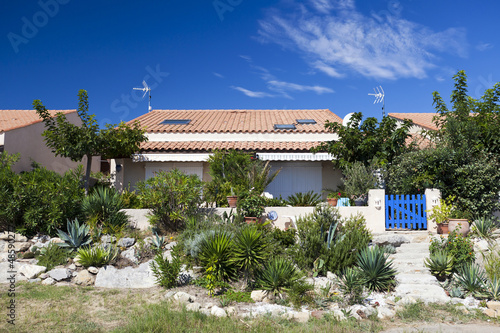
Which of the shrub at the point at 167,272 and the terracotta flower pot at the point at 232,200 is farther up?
the terracotta flower pot at the point at 232,200

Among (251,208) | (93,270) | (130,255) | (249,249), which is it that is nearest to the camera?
(249,249)

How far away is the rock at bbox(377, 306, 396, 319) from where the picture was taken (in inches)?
372

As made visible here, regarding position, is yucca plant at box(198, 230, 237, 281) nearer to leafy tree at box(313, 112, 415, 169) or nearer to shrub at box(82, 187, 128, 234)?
shrub at box(82, 187, 128, 234)

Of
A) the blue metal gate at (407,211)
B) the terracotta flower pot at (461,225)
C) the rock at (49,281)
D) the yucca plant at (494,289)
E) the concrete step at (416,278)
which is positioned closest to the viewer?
the yucca plant at (494,289)

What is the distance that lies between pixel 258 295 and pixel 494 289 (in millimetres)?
6798

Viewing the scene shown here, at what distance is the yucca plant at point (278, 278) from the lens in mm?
10531

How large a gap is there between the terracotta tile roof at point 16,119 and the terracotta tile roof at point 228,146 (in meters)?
7.02

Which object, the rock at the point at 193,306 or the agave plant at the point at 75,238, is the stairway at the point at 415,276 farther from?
the agave plant at the point at 75,238

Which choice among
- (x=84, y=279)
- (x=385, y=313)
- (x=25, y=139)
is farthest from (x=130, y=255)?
(x=25, y=139)

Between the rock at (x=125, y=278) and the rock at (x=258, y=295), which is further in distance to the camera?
the rock at (x=125, y=278)

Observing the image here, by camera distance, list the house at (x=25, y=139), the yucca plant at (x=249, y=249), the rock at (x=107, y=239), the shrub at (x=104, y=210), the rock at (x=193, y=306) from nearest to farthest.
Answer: the rock at (x=193, y=306), the yucca plant at (x=249, y=249), the rock at (x=107, y=239), the shrub at (x=104, y=210), the house at (x=25, y=139)

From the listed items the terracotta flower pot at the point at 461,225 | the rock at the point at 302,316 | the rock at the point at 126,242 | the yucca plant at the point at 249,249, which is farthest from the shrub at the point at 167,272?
the terracotta flower pot at the point at 461,225

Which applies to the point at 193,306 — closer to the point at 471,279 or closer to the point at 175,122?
the point at 471,279

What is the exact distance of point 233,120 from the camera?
27250 mm
